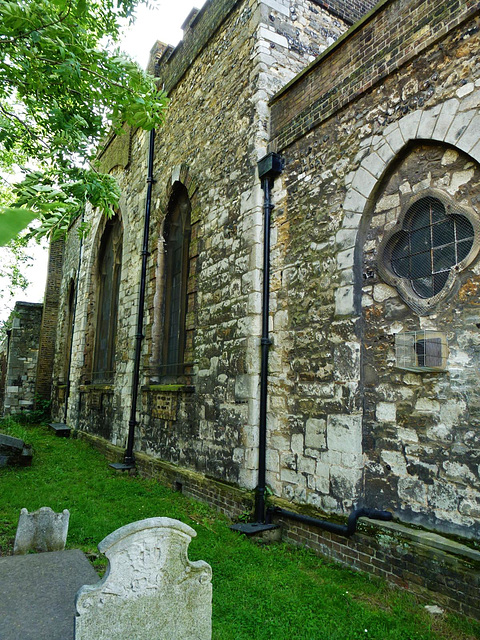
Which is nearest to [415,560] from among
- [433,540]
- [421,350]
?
[433,540]

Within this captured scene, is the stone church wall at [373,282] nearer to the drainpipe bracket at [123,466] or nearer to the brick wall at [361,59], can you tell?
the brick wall at [361,59]

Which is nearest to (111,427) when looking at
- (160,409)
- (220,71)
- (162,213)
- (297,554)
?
(160,409)

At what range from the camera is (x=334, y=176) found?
534 centimetres

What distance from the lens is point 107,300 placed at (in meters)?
13.0

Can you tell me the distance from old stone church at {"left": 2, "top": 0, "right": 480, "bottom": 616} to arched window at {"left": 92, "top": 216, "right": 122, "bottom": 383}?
10.3 ft

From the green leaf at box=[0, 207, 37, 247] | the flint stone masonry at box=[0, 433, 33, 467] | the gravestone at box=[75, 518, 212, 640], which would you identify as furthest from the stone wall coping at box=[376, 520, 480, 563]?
the flint stone masonry at box=[0, 433, 33, 467]

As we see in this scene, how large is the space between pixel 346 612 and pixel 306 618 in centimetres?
33

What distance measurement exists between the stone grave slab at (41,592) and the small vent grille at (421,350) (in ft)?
10.9

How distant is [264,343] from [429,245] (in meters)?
2.37

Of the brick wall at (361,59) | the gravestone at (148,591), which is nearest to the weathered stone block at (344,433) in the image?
the gravestone at (148,591)

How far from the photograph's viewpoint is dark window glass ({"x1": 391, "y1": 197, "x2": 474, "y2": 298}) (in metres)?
4.11

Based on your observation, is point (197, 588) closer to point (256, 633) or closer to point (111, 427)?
point (256, 633)

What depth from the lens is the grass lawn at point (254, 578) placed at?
11.3 feet

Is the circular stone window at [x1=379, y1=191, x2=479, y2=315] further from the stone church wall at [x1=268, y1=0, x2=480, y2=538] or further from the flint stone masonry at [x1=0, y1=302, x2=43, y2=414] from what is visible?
the flint stone masonry at [x1=0, y1=302, x2=43, y2=414]
